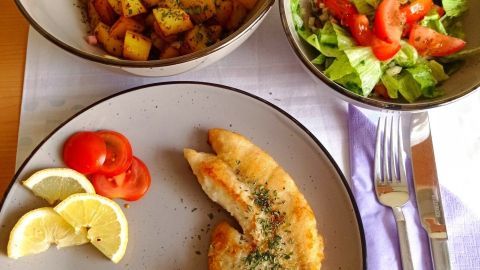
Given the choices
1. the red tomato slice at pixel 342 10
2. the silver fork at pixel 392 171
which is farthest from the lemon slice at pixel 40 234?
the red tomato slice at pixel 342 10

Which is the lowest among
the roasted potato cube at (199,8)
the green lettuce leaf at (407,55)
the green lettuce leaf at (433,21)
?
the green lettuce leaf at (407,55)

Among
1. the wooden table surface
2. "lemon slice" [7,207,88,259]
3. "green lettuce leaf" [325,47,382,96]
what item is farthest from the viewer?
the wooden table surface

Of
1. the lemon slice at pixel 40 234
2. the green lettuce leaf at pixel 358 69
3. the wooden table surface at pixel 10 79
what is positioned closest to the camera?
the lemon slice at pixel 40 234

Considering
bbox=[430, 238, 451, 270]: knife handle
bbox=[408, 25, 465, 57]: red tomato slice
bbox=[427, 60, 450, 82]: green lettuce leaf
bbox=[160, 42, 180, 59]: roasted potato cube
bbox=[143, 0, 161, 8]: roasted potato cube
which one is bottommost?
bbox=[430, 238, 451, 270]: knife handle

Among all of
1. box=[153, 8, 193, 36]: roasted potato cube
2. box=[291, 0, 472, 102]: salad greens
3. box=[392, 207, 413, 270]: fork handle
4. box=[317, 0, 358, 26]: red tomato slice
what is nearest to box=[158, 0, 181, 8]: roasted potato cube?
box=[153, 8, 193, 36]: roasted potato cube

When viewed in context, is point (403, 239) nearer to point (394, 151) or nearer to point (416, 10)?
point (394, 151)

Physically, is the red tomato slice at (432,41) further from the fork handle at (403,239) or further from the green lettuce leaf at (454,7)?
the fork handle at (403,239)

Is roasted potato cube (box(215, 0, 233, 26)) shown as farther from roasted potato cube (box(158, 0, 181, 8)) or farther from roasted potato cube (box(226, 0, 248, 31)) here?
roasted potato cube (box(158, 0, 181, 8))
